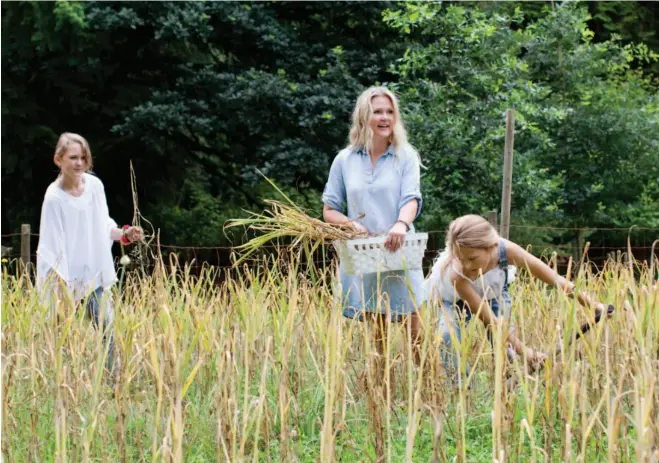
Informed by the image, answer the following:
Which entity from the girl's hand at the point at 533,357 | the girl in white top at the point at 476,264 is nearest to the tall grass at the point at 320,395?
the girl's hand at the point at 533,357

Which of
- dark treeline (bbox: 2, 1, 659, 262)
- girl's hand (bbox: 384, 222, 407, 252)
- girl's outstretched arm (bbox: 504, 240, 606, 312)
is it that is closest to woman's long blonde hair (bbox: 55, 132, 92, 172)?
girl's hand (bbox: 384, 222, 407, 252)

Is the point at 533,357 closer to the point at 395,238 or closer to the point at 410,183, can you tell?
the point at 395,238

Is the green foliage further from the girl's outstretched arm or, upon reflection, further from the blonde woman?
the girl's outstretched arm

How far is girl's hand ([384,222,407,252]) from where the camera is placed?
3.34 m

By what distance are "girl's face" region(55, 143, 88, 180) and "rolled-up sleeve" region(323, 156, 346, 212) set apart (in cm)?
108

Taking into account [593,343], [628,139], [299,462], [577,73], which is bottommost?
[299,462]

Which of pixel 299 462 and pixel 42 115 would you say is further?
pixel 42 115

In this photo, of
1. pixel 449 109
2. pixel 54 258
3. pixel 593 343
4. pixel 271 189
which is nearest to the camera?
pixel 593 343

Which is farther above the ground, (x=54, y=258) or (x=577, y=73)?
(x=577, y=73)

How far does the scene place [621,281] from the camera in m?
3.62

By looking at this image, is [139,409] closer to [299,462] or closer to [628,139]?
[299,462]

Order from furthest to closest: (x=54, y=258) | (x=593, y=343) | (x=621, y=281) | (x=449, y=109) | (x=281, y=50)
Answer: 1. (x=281, y=50)
2. (x=449, y=109)
3. (x=54, y=258)
4. (x=621, y=281)
5. (x=593, y=343)

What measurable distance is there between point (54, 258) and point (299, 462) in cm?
175

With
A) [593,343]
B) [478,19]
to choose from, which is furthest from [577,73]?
[593,343]
